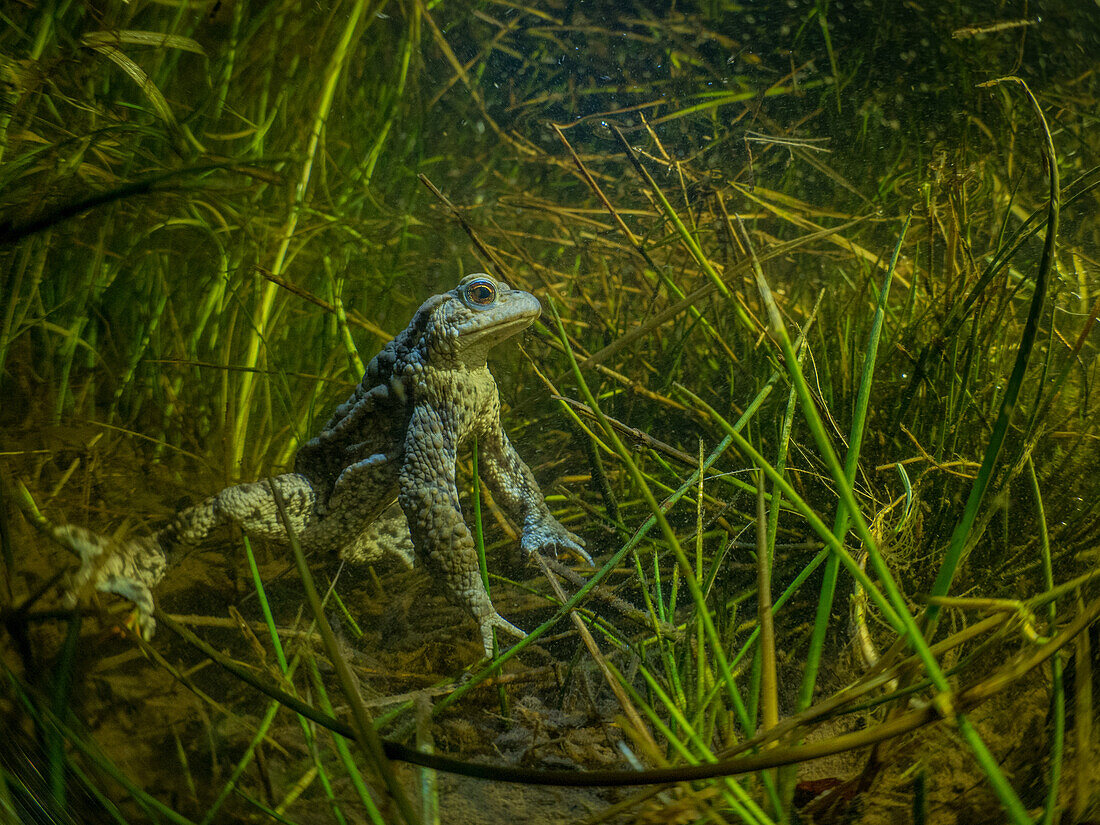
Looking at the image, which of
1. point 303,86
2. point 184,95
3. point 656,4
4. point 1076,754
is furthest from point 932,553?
point 303,86

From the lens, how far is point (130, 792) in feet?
2.11

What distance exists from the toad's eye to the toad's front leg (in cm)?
28

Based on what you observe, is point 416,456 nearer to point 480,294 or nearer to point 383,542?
point 383,542

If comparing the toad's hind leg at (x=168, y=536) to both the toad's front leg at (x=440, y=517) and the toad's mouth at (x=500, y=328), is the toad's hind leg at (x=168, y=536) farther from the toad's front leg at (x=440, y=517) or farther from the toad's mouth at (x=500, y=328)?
the toad's mouth at (x=500, y=328)

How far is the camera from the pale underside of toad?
1217mm

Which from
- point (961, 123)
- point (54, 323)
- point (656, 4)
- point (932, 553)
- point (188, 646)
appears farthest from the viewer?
point (656, 4)

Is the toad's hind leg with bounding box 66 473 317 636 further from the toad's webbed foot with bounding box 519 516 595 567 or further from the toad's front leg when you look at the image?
the toad's webbed foot with bounding box 519 516 595 567

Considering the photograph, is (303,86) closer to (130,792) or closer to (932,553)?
(130,792)

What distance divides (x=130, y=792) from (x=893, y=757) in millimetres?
851

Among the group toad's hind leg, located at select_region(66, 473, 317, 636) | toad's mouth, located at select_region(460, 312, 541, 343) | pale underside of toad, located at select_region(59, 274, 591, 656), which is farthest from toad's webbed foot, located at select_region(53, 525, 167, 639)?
toad's mouth, located at select_region(460, 312, 541, 343)

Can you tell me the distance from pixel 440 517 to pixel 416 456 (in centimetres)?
17

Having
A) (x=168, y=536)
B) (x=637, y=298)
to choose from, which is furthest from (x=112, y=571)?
(x=637, y=298)

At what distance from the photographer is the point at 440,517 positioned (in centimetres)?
123

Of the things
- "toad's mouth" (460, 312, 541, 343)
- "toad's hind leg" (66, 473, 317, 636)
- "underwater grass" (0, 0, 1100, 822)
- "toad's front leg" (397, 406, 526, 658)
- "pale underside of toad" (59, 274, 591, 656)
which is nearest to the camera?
"underwater grass" (0, 0, 1100, 822)
